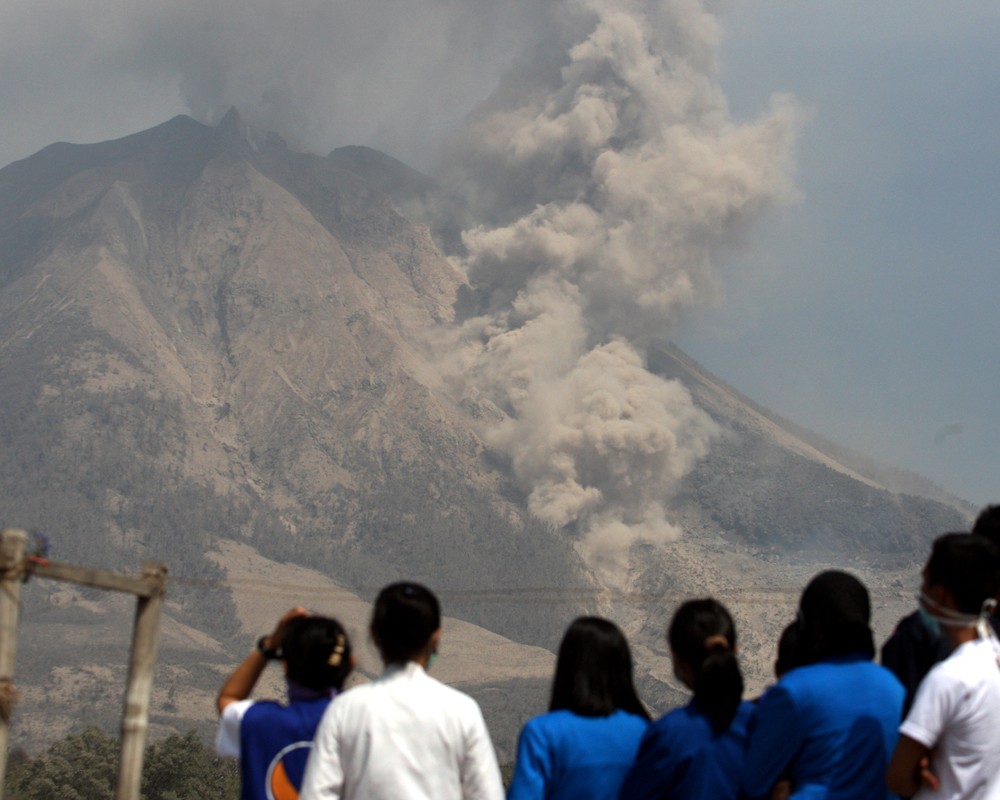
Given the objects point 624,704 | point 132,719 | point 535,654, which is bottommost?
point 535,654

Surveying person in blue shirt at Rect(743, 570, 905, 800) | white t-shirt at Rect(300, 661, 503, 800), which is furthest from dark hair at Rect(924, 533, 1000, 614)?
white t-shirt at Rect(300, 661, 503, 800)

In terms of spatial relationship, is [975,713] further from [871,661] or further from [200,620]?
[200,620]

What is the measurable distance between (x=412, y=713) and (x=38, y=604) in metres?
170

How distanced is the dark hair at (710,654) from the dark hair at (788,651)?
34cm

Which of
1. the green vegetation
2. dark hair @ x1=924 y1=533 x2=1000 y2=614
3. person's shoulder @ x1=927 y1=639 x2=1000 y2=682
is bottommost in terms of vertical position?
the green vegetation

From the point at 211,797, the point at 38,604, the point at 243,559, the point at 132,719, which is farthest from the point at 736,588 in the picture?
the point at 132,719

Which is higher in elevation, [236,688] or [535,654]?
[236,688]

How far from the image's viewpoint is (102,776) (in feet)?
191

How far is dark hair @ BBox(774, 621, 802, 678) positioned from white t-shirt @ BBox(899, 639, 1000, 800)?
33.9 inches

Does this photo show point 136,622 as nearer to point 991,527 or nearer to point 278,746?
point 278,746

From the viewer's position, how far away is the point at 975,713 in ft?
22.6

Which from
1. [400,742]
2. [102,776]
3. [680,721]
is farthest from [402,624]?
[102,776]

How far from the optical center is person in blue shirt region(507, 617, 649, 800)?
736cm

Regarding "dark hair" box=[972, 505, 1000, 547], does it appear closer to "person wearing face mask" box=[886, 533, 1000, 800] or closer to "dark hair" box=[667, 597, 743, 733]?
"person wearing face mask" box=[886, 533, 1000, 800]
